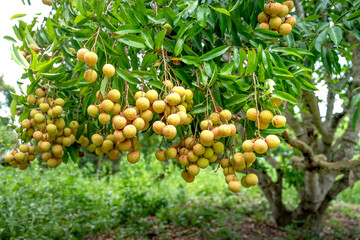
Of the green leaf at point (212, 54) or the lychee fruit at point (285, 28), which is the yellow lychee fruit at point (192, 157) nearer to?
the green leaf at point (212, 54)

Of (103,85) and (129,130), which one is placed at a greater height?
(103,85)

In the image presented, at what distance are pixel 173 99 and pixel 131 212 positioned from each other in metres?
3.29

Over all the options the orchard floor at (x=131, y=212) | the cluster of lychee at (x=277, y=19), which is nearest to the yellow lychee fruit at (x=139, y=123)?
the cluster of lychee at (x=277, y=19)

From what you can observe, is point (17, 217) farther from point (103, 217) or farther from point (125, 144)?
point (125, 144)

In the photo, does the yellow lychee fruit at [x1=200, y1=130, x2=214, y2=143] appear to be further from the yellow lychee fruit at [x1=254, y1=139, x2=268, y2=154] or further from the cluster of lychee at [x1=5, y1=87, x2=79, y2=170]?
the cluster of lychee at [x1=5, y1=87, x2=79, y2=170]

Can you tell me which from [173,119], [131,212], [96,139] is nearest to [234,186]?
[173,119]

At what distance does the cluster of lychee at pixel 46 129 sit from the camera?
1.21m

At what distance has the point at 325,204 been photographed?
3500mm

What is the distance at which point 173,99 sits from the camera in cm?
85

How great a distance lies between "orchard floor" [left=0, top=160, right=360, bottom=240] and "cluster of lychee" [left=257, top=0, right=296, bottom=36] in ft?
4.90

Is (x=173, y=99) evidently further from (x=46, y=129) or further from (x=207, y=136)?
(x=46, y=129)

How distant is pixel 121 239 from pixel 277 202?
1.90 m

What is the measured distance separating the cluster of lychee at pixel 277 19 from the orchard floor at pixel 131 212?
4.90 ft

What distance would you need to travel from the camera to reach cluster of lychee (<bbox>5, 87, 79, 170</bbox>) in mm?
1205
